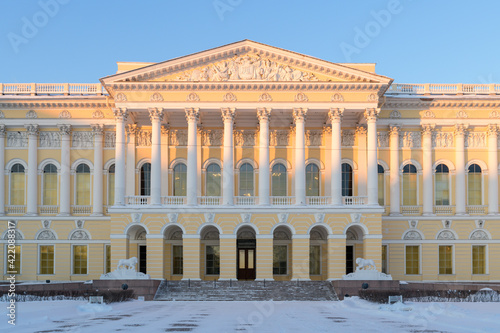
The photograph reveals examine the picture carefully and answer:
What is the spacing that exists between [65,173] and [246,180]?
12714 millimetres

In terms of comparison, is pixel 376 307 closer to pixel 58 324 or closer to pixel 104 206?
pixel 58 324

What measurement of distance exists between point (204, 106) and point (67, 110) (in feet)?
35.7

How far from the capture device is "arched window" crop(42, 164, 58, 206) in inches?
1884

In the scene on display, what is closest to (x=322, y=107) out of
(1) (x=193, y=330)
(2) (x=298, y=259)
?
(2) (x=298, y=259)

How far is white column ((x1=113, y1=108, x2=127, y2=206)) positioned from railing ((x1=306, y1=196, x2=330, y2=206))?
1194cm

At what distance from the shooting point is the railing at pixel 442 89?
47.5 m

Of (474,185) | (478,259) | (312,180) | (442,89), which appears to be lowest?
(478,259)

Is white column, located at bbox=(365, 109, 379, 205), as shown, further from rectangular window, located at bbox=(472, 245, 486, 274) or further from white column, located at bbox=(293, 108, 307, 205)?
rectangular window, located at bbox=(472, 245, 486, 274)

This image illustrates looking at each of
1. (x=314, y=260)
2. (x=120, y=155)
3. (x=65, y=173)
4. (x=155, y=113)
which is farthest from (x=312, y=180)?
(x=65, y=173)

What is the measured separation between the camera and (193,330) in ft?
70.6

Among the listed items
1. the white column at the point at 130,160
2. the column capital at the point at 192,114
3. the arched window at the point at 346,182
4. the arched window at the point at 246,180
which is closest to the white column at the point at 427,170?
the arched window at the point at 346,182

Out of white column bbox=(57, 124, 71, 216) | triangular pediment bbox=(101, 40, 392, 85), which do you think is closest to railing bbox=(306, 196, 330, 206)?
triangular pediment bbox=(101, 40, 392, 85)

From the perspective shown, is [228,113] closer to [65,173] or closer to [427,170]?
[65,173]

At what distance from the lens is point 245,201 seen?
45.2 meters
